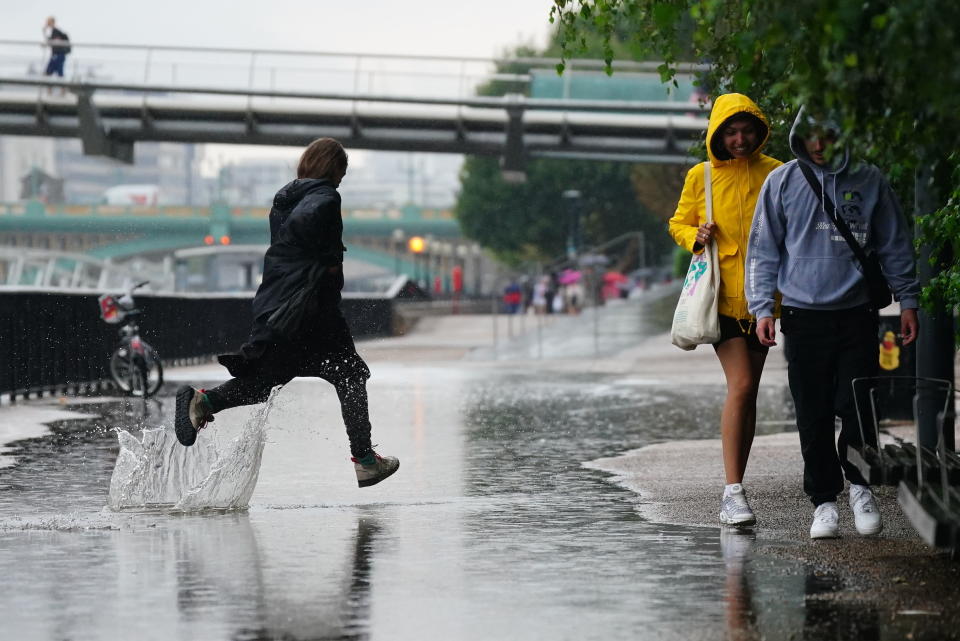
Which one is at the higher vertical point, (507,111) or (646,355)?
(507,111)

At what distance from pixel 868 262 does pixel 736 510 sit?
3.72 feet

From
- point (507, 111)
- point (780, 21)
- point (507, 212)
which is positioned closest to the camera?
point (780, 21)

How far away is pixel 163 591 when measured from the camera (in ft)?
18.8

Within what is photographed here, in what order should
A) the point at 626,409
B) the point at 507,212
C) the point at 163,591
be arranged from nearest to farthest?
1. the point at 163,591
2. the point at 626,409
3. the point at 507,212

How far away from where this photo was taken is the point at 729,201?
24.4 feet

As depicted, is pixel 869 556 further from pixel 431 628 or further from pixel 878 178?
pixel 431 628

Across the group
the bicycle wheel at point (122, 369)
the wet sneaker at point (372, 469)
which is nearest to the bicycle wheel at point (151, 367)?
the bicycle wheel at point (122, 369)

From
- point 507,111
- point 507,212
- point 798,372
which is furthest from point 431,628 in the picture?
point 507,212

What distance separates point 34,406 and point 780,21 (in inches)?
511

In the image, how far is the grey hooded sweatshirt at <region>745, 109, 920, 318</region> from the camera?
6.89 m

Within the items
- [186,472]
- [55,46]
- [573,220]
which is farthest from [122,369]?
[573,220]

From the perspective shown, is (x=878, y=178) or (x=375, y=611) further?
(x=878, y=178)

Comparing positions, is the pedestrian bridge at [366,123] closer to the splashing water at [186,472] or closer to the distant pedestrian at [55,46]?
the distant pedestrian at [55,46]

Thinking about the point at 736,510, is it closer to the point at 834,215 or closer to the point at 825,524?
the point at 825,524
